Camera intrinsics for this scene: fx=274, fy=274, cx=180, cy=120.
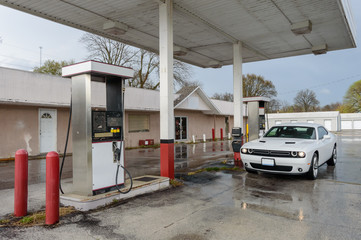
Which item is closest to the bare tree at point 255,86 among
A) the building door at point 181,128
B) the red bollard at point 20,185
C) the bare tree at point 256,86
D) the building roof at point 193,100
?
the bare tree at point 256,86

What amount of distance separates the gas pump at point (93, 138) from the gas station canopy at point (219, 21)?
123 inches

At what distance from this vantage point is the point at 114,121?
552 centimetres

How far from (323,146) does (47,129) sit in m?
13.1

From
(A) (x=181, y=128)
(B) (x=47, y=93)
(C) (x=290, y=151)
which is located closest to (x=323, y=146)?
(C) (x=290, y=151)

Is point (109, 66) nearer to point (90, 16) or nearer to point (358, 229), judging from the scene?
point (90, 16)

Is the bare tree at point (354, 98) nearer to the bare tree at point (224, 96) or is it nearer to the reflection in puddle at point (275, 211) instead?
the bare tree at point (224, 96)

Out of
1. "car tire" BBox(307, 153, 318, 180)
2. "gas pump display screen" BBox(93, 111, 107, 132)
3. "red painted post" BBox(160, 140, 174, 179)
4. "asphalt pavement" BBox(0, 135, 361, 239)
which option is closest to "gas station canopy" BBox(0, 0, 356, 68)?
"gas pump display screen" BBox(93, 111, 107, 132)

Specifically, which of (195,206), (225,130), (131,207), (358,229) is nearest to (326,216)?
(358,229)

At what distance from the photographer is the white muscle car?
6.81 m

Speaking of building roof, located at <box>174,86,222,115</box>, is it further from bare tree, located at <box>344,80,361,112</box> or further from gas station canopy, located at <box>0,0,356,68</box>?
bare tree, located at <box>344,80,361,112</box>

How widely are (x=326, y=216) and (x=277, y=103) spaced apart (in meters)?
67.1

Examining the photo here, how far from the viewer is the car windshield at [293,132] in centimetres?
810

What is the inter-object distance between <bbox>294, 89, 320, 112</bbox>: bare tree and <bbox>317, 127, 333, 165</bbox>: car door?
2459 inches

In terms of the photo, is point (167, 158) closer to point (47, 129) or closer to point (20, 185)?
point (20, 185)
